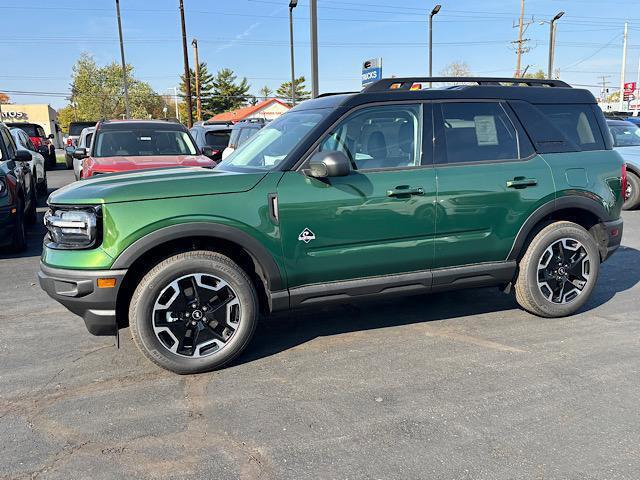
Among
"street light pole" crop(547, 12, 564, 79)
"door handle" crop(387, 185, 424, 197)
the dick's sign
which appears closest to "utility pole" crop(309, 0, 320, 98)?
the dick's sign

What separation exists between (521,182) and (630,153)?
821 cm

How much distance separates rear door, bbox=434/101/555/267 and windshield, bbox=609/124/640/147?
850 cm

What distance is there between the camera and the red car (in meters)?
8.35

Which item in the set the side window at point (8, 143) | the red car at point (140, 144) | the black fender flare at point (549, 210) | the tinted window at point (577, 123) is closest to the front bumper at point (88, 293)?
the black fender flare at point (549, 210)

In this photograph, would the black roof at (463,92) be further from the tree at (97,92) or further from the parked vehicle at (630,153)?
the tree at (97,92)

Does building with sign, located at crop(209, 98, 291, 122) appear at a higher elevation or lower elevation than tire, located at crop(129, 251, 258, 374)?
→ higher

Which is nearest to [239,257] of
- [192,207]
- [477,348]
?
[192,207]

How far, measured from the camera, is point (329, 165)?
357cm

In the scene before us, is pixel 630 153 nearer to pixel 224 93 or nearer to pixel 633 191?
pixel 633 191

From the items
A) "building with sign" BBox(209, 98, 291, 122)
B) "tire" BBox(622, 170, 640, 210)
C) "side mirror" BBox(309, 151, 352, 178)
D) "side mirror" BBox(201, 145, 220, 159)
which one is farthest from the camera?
"building with sign" BBox(209, 98, 291, 122)

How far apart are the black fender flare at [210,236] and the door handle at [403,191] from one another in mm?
1003

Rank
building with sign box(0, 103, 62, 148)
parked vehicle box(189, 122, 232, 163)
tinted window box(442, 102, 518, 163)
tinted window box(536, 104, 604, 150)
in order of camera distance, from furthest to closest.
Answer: building with sign box(0, 103, 62, 148)
parked vehicle box(189, 122, 232, 163)
tinted window box(536, 104, 604, 150)
tinted window box(442, 102, 518, 163)

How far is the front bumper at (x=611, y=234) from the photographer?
471 cm

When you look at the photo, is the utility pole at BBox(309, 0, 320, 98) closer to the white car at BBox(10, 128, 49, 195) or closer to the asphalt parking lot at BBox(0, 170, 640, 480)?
the white car at BBox(10, 128, 49, 195)
